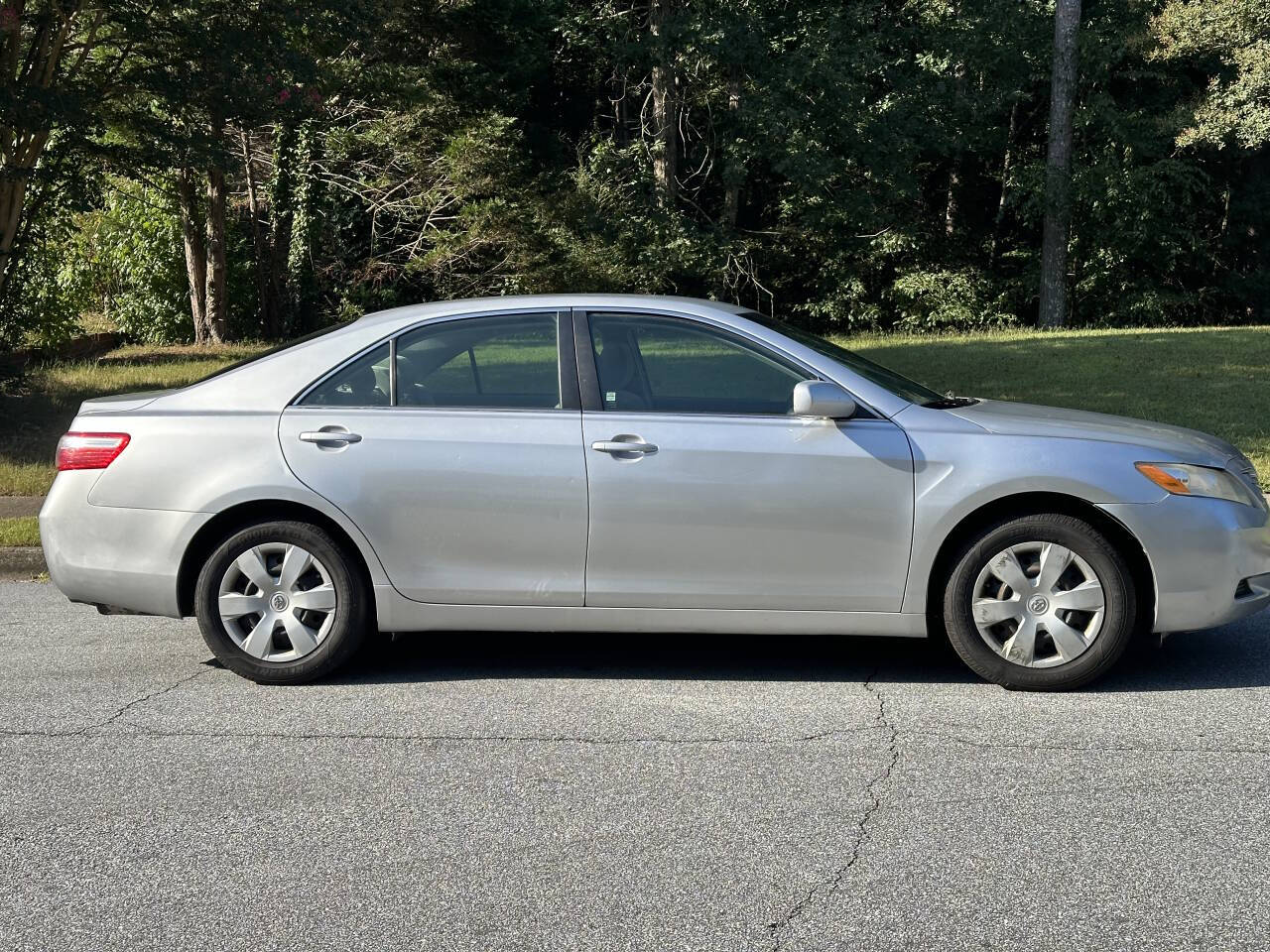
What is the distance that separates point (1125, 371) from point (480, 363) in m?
13.2

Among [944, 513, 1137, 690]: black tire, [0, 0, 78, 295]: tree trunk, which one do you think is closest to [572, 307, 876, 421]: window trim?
[944, 513, 1137, 690]: black tire

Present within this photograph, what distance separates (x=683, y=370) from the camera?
609cm

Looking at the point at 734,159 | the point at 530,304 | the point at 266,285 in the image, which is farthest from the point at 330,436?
the point at 266,285

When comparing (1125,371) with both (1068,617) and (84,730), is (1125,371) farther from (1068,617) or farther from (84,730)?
(84,730)

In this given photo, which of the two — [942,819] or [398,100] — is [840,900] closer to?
[942,819]

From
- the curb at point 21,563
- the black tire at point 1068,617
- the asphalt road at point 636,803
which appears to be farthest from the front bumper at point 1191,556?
the curb at point 21,563

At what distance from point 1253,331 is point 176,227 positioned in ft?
69.8

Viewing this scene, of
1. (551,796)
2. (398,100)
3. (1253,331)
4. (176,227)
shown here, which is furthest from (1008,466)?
(176,227)

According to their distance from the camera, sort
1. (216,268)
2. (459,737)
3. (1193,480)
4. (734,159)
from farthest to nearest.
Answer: (734,159)
(216,268)
(1193,480)
(459,737)

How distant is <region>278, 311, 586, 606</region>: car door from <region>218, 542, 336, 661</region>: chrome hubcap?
1.02 ft

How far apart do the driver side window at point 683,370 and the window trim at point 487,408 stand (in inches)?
4.4

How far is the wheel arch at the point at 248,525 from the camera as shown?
19.6 ft

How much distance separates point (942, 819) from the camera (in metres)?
4.36

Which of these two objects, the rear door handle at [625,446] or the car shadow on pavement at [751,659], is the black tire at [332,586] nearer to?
the car shadow on pavement at [751,659]
